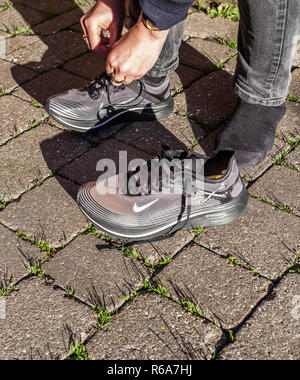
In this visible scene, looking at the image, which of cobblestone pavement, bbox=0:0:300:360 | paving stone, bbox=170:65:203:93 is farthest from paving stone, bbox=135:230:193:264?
paving stone, bbox=170:65:203:93

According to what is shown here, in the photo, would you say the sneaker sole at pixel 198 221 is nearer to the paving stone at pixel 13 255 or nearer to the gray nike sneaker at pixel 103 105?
the paving stone at pixel 13 255

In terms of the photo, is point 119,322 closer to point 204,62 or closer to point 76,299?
point 76,299

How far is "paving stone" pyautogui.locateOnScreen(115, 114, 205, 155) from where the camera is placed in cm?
275

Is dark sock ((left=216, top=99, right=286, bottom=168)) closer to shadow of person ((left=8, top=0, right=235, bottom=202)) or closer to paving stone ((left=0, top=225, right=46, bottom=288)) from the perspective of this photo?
shadow of person ((left=8, top=0, right=235, bottom=202))

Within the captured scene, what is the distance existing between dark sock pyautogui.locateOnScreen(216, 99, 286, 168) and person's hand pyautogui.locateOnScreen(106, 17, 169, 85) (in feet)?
2.24

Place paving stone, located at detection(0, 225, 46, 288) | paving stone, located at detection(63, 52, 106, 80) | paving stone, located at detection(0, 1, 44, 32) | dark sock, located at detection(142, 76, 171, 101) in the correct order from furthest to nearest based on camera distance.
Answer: paving stone, located at detection(0, 1, 44, 32) < paving stone, located at detection(63, 52, 106, 80) < dark sock, located at detection(142, 76, 171, 101) < paving stone, located at detection(0, 225, 46, 288)

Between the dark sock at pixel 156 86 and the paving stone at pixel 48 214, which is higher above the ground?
the dark sock at pixel 156 86

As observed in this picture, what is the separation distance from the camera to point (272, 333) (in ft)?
5.92

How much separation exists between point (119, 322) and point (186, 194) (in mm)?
611

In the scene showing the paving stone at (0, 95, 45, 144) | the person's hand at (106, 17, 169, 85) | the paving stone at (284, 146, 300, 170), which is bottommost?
the paving stone at (284, 146, 300, 170)

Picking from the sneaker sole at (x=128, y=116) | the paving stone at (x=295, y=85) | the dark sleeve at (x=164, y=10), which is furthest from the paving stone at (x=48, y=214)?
the paving stone at (x=295, y=85)

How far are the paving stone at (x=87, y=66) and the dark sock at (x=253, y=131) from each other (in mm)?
1169

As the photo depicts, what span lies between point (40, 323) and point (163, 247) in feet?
1.94

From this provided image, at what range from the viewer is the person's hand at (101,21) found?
7.78ft
